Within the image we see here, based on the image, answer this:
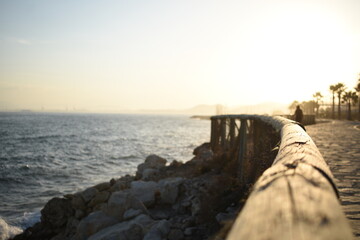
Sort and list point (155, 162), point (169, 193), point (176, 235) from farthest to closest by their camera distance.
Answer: point (155, 162)
point (169, 193)
point (176, 235)

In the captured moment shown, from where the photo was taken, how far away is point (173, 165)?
14688 mm

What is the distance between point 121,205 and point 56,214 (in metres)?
3.59

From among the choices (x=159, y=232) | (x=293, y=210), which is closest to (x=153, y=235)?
(x=159, y=232)

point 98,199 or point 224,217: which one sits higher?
point 224,217

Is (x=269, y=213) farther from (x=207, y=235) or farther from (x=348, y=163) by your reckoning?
(x=348, y=163)

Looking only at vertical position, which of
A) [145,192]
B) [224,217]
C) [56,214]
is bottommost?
[56,214]

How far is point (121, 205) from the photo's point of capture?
7.36 meters

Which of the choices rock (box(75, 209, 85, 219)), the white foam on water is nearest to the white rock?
rock (box(75, 209, 85, 219))

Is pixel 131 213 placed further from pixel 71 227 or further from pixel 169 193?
pixel 71 227

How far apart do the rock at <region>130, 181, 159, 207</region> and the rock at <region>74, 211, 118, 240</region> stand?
148cm

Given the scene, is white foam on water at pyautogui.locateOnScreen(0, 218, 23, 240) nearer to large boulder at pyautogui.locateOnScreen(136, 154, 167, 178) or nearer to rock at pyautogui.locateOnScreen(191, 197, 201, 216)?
large boulder at pyautogui.locateOnScreen(136, 154, 167, 178)

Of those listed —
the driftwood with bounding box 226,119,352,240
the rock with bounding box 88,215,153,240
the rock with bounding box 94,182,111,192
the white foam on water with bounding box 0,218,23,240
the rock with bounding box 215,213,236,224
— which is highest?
the driftwood with bounding box 226,119,352,240

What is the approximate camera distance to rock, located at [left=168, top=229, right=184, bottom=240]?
553 cm

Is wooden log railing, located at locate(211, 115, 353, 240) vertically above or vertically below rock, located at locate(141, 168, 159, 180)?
above
